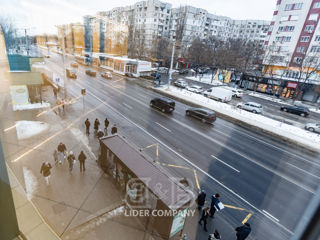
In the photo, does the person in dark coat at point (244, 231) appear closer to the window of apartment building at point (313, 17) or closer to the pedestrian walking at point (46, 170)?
the pedestrian walking at point (46, 170)

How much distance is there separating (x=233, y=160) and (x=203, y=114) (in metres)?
6.90

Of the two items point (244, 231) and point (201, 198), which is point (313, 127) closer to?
point (201, 198)

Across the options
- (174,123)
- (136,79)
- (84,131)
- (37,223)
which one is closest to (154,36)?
(136,79)

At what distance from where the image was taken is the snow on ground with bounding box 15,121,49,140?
10.2 meters

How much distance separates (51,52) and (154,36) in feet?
101

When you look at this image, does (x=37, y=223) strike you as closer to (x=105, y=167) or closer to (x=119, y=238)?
(x=119, y=238)

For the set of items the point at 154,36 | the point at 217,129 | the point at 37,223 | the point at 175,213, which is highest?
the point at 154,36

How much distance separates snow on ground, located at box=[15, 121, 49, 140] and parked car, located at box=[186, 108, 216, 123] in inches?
497

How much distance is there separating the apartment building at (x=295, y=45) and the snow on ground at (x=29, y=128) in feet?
112

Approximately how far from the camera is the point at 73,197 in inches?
258

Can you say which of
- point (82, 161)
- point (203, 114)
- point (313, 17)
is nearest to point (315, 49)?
point (313, 17)

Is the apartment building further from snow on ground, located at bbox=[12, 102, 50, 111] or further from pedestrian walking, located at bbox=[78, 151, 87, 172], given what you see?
snow on ground, located at bbox=[12, 102, 50, 111]

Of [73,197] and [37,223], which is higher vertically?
[37,223]

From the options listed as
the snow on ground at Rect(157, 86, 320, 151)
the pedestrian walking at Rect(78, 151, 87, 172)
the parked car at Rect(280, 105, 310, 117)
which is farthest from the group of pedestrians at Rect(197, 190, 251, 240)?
the parked car at Rect(280, 105, 310, 117)
